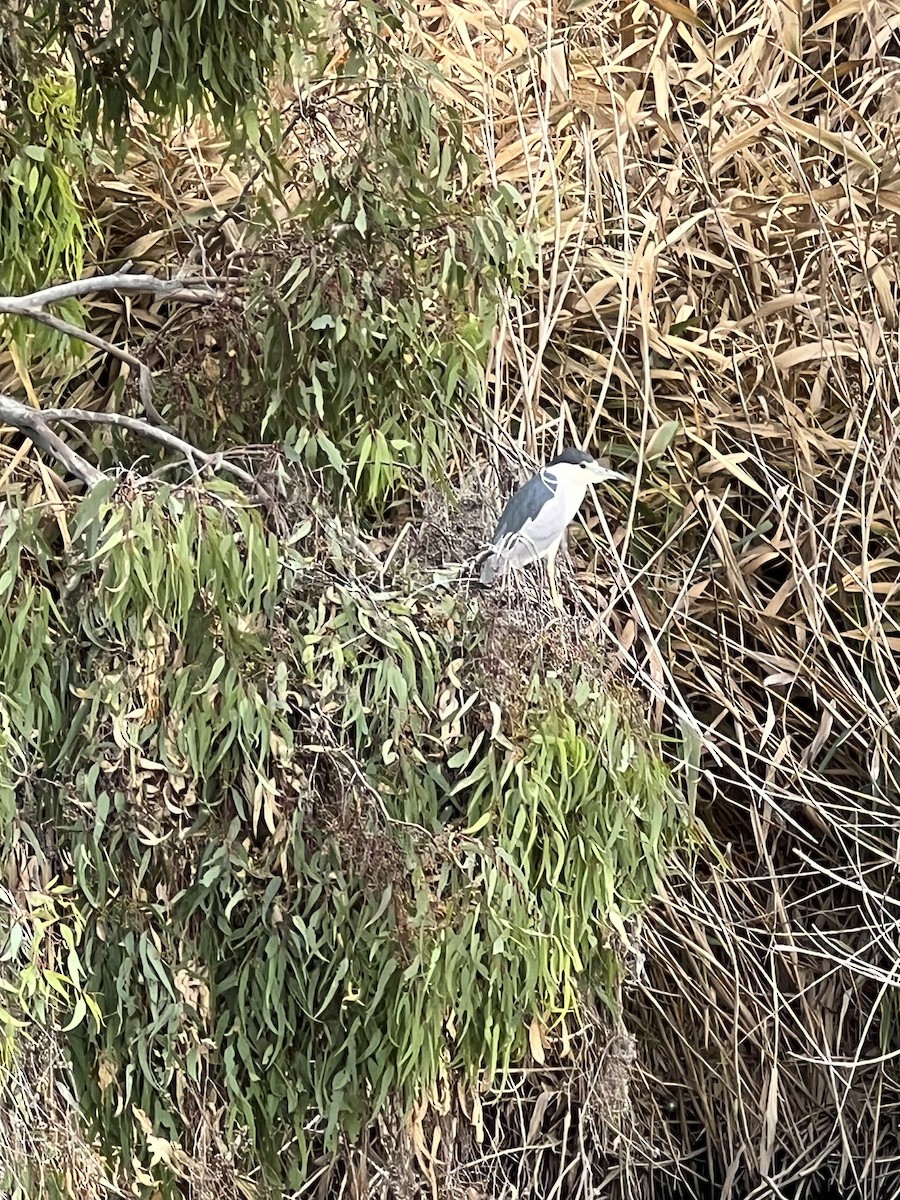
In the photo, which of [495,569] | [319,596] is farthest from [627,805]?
[319,596]

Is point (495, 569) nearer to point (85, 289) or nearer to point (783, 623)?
point (85, 289)

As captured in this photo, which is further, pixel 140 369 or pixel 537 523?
pixel 140 369

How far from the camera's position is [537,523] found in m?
1.49

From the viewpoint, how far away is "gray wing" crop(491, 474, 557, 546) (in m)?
1.47

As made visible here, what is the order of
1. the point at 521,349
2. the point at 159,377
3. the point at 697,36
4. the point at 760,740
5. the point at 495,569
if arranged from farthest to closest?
the point at 697,36 → the point at 760,740 → the point at 521,349 → the point at 159,377 → the point at 495,569

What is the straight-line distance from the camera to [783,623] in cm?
224

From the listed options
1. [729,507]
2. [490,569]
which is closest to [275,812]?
[490,569]

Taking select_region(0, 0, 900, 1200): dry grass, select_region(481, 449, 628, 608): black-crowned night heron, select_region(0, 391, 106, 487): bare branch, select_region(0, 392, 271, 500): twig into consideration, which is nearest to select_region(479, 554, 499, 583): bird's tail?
select_region(481, 449, 628, 608): black-crowned night heron

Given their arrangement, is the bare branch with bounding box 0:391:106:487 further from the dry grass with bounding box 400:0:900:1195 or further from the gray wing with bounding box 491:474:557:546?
the dry grass with bounding box 400:0:900:1195

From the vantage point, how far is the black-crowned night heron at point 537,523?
4.75 ft

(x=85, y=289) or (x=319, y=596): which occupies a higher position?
(x=85, y=289)

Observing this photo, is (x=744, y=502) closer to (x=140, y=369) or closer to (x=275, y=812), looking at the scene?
(x=140, y=369)

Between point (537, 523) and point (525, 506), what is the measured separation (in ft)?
0.07

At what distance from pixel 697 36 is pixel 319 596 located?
1475mm
